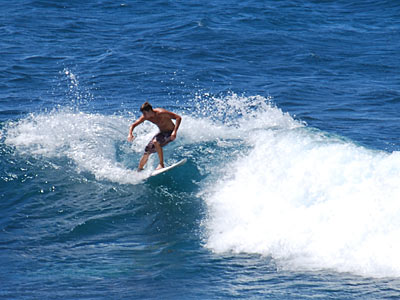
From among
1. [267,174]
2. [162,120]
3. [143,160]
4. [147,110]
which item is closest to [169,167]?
[143,160]

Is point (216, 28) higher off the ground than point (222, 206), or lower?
higher

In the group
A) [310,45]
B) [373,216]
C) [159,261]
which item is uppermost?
[310,45]

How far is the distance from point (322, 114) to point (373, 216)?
307 inches

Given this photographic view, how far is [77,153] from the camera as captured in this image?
14227 millimetres

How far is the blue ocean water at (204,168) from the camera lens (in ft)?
29.4

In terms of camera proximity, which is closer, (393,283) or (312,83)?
(393,283)

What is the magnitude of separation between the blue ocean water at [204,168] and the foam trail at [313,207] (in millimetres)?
33

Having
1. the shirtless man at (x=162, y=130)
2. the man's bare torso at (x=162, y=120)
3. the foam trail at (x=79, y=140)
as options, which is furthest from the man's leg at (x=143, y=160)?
the man's bare torso at (x=162, y=120)

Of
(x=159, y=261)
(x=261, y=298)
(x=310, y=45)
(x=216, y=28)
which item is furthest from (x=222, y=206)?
(x=216, y=28)

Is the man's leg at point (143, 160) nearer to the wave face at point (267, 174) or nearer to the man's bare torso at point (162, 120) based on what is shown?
the wave face at point (267, 174)

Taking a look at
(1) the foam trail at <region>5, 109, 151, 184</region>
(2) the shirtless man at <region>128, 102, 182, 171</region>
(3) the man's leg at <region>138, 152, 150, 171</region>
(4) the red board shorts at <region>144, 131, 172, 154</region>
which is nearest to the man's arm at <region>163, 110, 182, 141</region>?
(2) the shirtless man at <region>128, 102, 182, 171</region>

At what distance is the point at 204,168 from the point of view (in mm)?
13242

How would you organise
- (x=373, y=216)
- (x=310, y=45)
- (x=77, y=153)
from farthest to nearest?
(x=310, y=45) < (x=77, y=153) < (x=373, y=216)

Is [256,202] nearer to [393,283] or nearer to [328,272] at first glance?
[328,272]
